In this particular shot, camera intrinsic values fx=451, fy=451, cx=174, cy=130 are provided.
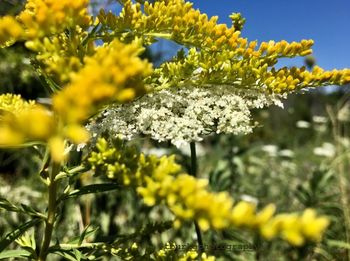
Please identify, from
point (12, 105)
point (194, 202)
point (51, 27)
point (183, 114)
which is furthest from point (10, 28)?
point (194, 202)

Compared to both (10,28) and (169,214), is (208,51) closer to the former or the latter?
(10,28)

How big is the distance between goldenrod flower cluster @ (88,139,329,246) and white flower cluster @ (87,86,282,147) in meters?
0.26

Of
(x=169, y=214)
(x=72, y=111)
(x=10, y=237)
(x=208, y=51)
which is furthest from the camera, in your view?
(x=169, y=214)

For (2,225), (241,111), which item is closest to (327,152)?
(2,225)

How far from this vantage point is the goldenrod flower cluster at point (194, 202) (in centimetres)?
86

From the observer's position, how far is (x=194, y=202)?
966 mm

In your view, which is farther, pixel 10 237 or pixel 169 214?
pixel 169 214

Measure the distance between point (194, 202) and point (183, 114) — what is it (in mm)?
705

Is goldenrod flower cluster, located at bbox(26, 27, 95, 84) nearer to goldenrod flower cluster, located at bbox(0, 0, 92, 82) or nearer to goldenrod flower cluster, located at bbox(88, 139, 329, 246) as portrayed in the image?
goldenrod flower cluster, located at bbox(0, 0, 92, 82)

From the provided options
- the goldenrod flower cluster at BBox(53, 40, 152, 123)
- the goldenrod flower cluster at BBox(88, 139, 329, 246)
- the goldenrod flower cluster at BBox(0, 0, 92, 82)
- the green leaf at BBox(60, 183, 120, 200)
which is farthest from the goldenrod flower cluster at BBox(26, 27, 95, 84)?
the green leaf at BBox(60, 183, 120, 200)

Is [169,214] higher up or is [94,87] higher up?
[94,87]

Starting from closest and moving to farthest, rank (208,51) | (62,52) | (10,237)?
(62,52) → (10,237) → (208,51)

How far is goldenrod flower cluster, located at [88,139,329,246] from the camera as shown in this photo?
0.86 metres

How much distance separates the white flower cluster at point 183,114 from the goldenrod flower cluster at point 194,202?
0.85ft
